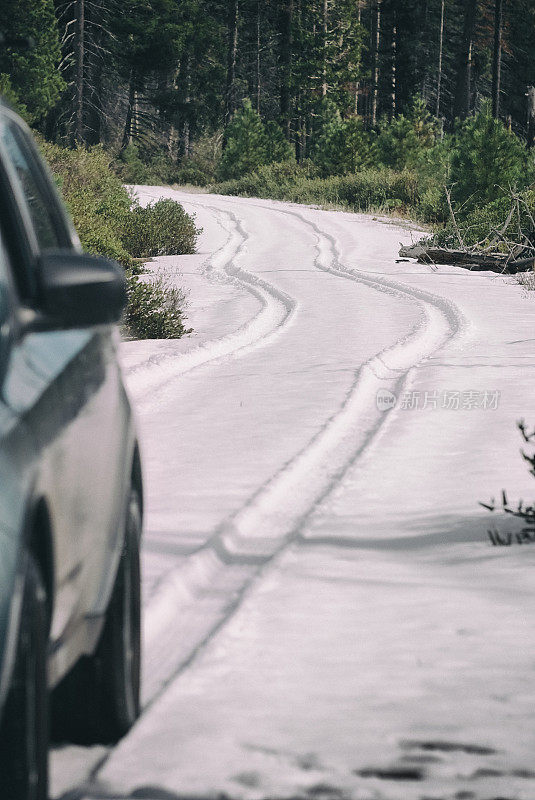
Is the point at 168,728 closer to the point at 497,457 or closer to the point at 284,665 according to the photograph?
the point at 284,665

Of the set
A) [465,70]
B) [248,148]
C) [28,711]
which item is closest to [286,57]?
[248,148]

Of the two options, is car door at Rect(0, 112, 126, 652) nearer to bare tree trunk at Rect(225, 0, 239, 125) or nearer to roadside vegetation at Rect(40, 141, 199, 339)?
roadside vegetation at Rect(40, 141, 199, 339)

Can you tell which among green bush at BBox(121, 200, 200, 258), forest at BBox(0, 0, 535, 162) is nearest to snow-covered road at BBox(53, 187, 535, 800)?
green bush at BBox(121, 200, 200, 258)

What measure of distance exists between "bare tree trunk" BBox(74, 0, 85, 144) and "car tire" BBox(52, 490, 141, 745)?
141ft

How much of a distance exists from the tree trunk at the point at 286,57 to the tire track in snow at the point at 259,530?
60.8 metres

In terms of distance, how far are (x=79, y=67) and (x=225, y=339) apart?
33.8m

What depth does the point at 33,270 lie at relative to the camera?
10.2 ft

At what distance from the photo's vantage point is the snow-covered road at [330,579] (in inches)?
142

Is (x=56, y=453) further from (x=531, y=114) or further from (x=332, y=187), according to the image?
(x=332, y=187)

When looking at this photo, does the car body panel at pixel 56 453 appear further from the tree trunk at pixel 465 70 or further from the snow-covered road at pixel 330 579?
the tree trunk at pixel 465 70

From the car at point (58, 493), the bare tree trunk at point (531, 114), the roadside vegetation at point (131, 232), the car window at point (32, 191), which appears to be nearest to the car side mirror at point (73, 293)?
the car at point (58, 493)

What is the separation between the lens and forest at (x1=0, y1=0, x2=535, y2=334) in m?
34.1

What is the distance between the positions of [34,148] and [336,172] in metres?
50.0

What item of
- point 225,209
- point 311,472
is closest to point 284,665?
point 311,472
